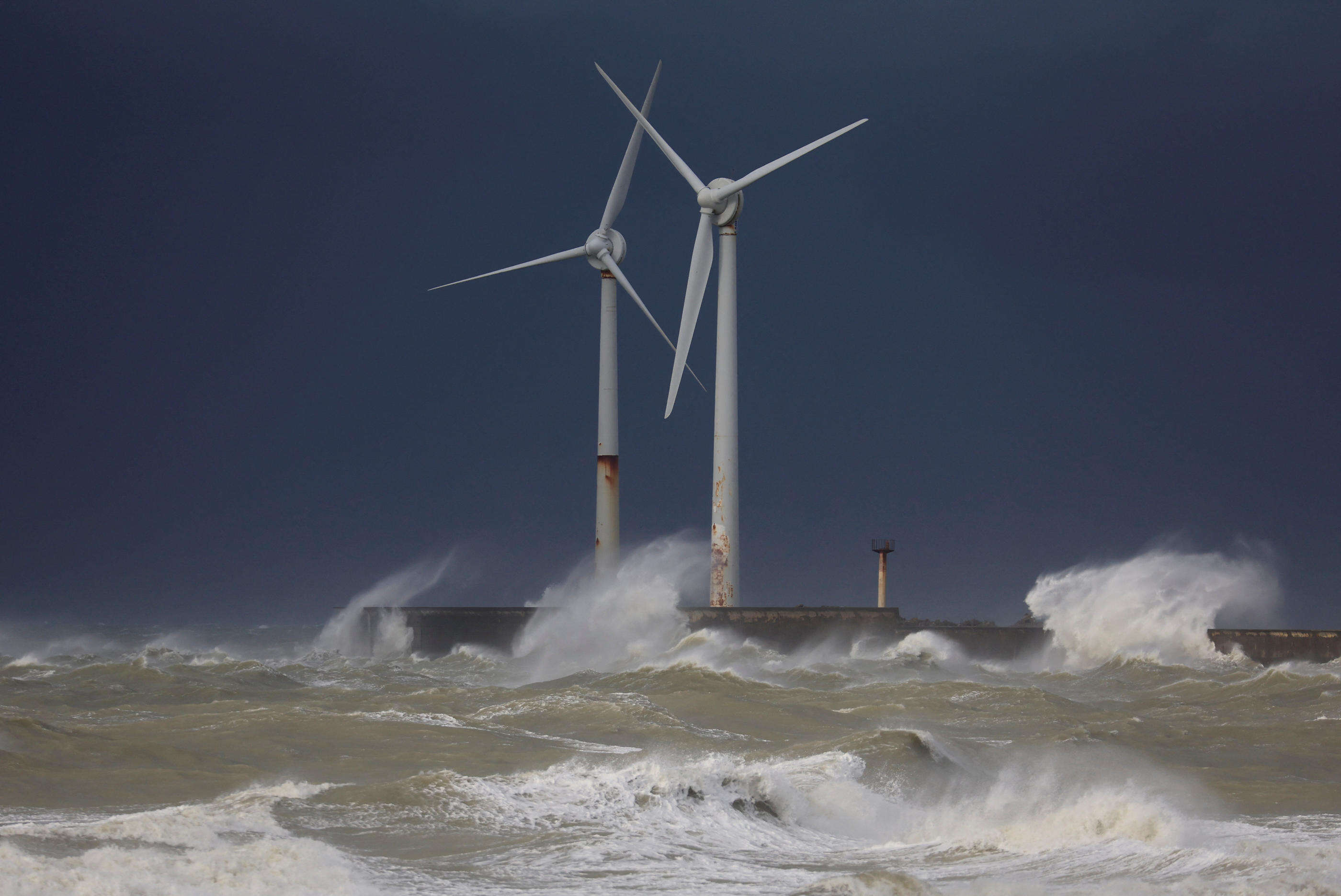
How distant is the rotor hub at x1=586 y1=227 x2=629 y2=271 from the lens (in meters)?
53.5

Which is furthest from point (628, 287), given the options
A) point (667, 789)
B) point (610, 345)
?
point (667, 789)

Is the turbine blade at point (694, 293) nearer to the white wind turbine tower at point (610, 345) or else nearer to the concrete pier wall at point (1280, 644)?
the white wind turbine tower at point (610, 345)

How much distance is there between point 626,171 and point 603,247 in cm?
326

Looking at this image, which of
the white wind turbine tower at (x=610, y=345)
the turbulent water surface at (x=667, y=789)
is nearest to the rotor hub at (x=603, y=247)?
the white wind turbine tower at (x=610, y=345)

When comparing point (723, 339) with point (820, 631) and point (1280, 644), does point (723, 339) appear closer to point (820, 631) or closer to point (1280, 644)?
point (820, 631)

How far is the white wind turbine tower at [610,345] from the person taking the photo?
49125mm

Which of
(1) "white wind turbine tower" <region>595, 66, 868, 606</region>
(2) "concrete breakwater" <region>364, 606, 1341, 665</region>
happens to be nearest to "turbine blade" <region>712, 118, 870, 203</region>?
(1) "white wind turbine tower" <region>595, 66, 868, 606</region>

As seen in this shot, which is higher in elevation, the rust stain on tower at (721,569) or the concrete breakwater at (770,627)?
the rust stain on tower at (721,569)

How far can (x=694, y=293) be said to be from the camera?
45.8 m

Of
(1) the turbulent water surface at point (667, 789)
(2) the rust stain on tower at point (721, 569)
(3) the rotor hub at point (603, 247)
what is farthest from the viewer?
(3) the rotor hub at point (603, 247)

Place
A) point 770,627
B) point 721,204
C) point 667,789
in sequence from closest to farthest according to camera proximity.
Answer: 1. point 667,789
2. point 770,627
3. point 721,204

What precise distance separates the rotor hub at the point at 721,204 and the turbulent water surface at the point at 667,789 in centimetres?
2115

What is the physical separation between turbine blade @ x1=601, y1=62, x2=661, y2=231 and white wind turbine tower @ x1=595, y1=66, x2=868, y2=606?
4.00 metres

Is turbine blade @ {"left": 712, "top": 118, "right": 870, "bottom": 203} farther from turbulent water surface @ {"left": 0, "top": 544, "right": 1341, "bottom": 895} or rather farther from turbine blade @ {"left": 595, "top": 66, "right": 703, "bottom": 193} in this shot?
turbulent water surface @ {"left": 0, "top": 544, "right": 1341, "bottom": 895}
